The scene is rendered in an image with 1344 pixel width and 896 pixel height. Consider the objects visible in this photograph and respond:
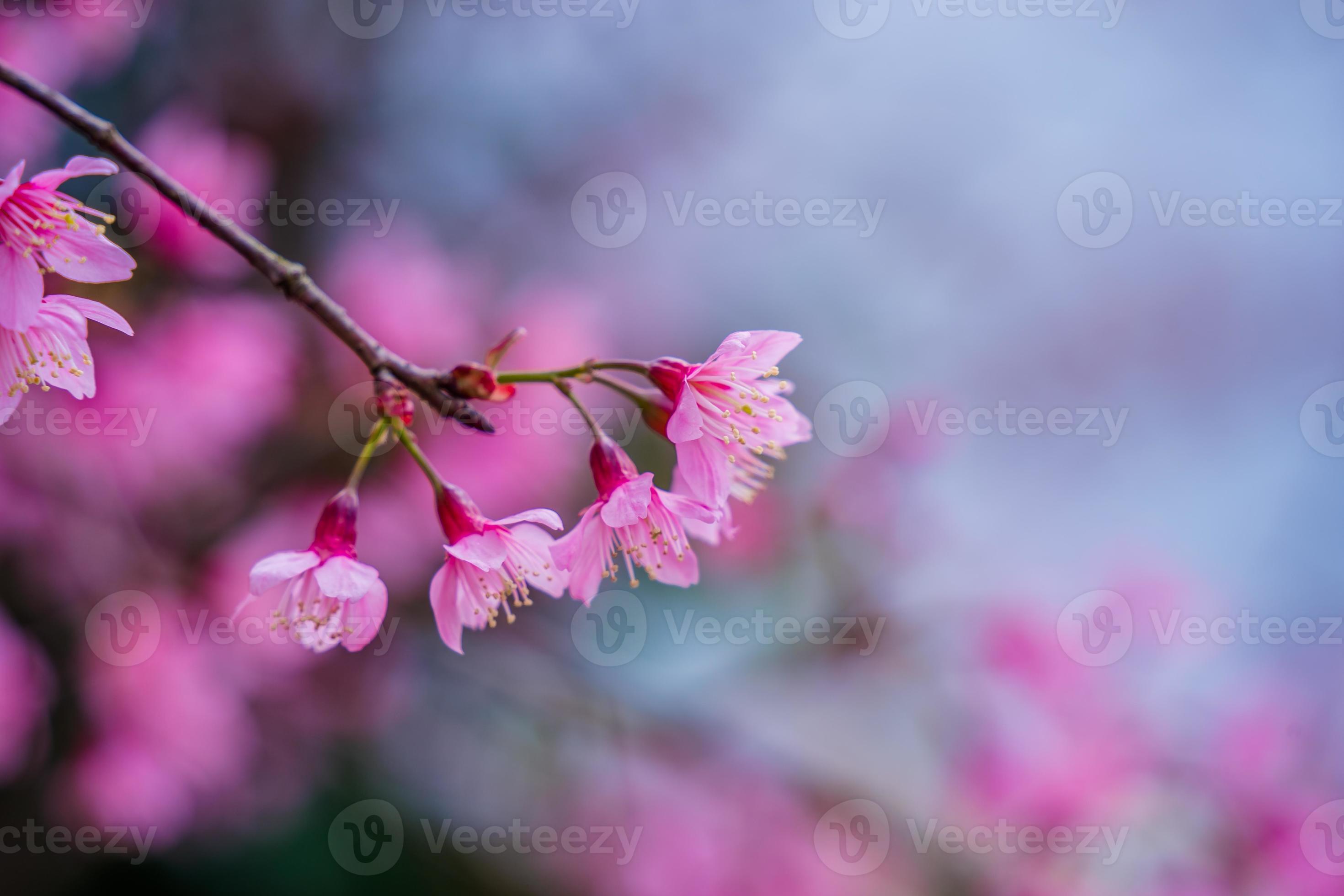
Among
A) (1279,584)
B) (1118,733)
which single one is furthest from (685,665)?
(1279,584)

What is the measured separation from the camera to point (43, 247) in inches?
20.5

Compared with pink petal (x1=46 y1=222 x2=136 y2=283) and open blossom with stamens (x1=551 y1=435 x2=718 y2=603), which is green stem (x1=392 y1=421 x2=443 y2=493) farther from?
pink petal (x1=46 y1=222 x2=136 y2=283)

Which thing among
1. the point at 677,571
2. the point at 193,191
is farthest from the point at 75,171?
the point at 193,191

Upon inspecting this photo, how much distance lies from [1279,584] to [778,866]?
73.3 inches

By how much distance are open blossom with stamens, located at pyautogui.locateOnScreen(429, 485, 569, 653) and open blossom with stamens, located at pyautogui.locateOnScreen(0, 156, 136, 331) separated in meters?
0.26

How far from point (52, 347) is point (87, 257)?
7cm

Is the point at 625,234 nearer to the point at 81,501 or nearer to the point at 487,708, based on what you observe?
the point at 487,708

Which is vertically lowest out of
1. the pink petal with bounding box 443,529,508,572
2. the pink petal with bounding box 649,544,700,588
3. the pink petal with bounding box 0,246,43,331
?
the pink petal with bounding box 0,246,43,331

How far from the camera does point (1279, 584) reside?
8.09 ft

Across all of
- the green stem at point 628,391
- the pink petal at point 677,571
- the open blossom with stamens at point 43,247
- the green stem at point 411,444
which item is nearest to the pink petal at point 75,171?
the open blossom with stamens at point 43,247

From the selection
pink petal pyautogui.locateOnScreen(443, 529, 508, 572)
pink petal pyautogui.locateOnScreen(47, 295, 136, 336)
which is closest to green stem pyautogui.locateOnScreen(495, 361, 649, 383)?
pink petal pyautogui.locateOnScreen(443, 529, 508, 572)

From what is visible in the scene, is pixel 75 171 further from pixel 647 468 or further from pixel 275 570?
pixel 647 468

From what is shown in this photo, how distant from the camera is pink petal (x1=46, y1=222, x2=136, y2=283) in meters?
0.53

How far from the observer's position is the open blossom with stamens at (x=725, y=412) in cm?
55
